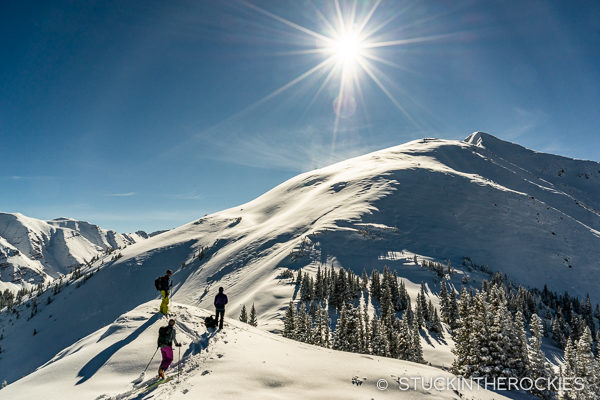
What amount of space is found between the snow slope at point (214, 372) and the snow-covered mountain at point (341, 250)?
62.7 m

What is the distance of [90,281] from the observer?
6004 inches

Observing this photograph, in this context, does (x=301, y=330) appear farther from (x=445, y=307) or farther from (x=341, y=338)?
(x=445, y=307)

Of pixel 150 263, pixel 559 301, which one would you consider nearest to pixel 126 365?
pixel 559 301

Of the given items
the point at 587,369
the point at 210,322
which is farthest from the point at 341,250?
the point at 210,322

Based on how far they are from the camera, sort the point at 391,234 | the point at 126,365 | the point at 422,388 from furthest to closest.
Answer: the point at 391,234 < the point at 126,365 < the point at 422,388

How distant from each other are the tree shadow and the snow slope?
42 millimetres

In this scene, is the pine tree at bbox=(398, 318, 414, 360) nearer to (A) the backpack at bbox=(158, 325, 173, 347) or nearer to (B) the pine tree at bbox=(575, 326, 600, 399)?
(B) the pine tree at bbox=(575, 326, 600, 399)

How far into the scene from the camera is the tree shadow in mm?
13539

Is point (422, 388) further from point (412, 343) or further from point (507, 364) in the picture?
point (412, 343)

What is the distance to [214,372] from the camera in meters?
13.1

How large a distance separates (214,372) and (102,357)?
629 cm

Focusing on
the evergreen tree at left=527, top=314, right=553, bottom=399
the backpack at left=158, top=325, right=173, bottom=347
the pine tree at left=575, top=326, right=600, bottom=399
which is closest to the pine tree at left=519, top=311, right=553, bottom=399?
the evergreen tree at left=527, top=314, right=553, bottom=399

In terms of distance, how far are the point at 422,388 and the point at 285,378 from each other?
5.95m

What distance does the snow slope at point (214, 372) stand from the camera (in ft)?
38.3
